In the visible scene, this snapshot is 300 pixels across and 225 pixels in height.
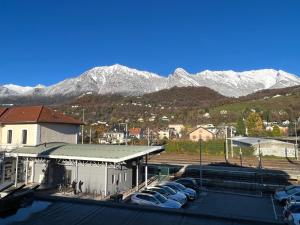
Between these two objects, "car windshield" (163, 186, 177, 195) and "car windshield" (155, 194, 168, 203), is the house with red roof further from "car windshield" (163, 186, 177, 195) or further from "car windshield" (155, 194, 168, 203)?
"car windshield" (155, 194, 168, 203)

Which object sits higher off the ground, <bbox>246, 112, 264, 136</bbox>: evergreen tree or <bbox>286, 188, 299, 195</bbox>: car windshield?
<bbox>246, 112, 264, 136</bbox>: evergreen tree

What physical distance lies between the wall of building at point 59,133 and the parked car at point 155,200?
593 inches

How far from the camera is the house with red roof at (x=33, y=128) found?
32656 millimetres

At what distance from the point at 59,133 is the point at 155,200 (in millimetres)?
17174

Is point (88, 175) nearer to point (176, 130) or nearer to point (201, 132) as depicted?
point (201, 132)

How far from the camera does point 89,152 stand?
27750 mm

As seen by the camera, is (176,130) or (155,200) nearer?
(155,200)

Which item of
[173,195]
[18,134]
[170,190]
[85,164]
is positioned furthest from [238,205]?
[18,134]

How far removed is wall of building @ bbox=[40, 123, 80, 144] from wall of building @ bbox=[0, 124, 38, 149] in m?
0.73

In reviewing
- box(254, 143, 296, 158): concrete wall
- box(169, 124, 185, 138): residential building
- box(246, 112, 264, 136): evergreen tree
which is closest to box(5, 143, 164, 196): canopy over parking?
box(254, 143, 296, 158): concrete wall

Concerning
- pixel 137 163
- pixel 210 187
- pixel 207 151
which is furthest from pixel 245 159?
pixel 137 163

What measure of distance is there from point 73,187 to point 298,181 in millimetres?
23038

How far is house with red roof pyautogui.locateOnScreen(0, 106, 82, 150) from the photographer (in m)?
32.7

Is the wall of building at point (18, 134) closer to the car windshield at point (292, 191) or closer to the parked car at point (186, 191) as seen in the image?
the parked car at point (186, 191)
